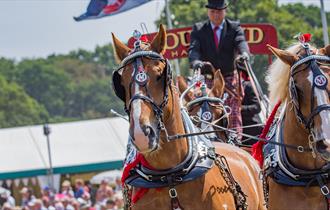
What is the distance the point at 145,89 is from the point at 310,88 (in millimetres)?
1241

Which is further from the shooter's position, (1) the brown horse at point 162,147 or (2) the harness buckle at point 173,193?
(2) the harness buckle at point 173,193

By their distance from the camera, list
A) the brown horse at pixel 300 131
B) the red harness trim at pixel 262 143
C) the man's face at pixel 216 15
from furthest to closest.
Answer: the man's face at pixel 216 15 < the red harness trim at pixel 262 143 < the brown horse at pixel 300 131

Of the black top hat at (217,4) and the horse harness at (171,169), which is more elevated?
the black top hat at (217,4)

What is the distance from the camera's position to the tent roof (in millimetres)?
28531

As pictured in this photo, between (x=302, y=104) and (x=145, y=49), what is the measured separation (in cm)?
129

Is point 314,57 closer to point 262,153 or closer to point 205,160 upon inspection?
point 205,160

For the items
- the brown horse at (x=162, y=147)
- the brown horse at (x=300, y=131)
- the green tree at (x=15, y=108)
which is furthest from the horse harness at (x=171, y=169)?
the green tree at (x=15, y=108)

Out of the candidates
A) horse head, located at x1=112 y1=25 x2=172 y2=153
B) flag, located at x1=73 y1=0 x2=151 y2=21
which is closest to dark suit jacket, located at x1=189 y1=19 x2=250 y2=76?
horse head, located at x1=112 y1=25 x2=172 y2=153

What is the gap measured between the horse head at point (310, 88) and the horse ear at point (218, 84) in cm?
300

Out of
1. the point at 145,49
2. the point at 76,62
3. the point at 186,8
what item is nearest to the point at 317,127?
the point at 145,49

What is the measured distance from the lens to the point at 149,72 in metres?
6.83

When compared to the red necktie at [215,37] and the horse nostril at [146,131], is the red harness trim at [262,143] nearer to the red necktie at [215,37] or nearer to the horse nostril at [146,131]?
the horse nostril at [146,131]

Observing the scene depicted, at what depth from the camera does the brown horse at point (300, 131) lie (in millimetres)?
6641

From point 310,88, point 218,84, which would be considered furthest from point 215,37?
point 310,88
